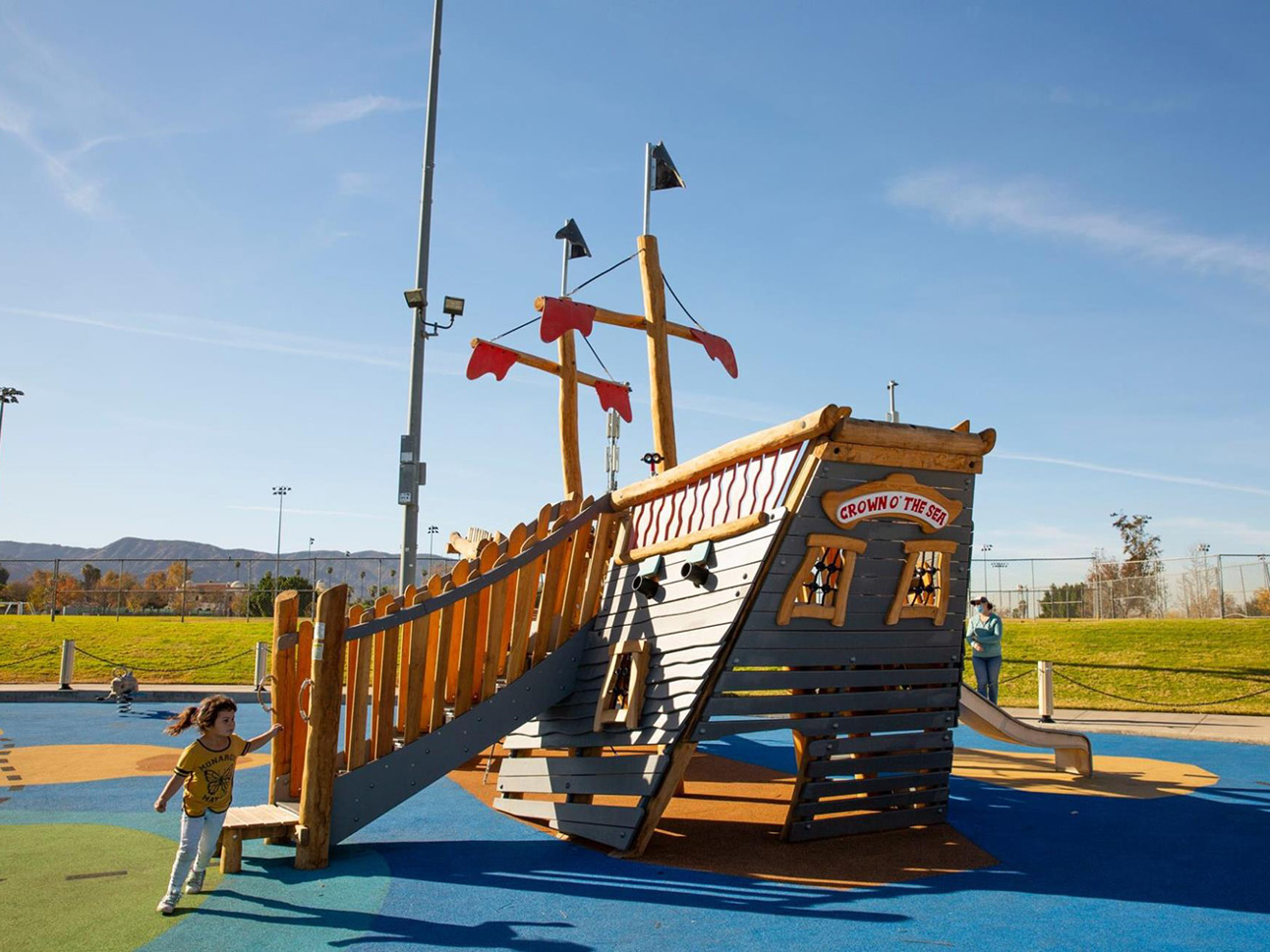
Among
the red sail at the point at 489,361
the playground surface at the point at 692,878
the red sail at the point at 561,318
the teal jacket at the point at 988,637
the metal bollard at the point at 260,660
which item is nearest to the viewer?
the playground surface at the point at 692,878

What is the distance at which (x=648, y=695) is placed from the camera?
23.3 ft

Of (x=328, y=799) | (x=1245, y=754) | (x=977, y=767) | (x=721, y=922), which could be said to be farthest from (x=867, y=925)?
(x=1245, y=754)

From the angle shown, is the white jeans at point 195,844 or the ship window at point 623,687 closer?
the white jeans at point 195,844

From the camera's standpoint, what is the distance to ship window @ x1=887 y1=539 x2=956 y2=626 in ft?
23.1

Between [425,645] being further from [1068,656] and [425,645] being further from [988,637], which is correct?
[1068,656]

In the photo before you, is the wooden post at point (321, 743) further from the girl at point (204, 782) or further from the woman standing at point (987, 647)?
the woman standing at point (987, 647)

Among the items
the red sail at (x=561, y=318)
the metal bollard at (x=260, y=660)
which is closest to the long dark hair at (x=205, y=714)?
the red sail at (x=561, y=318)

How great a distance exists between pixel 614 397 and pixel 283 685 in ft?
24.5

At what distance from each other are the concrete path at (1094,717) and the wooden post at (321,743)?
11.7m

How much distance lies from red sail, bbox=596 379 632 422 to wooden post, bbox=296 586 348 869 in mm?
7607

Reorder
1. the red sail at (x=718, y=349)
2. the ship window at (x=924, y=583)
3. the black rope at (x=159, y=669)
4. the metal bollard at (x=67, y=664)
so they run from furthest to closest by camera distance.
A: the black rope at (x=159, y=669) → the metal bollard at (x=67, y=664) → the red sail at (x=718, y=349) → the ship window at (x=924, y=583)

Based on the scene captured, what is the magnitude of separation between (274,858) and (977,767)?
8.10m

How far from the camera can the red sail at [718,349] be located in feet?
37.9

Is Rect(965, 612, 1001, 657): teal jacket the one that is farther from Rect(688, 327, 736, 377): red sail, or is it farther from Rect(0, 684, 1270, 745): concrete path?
Rect(688, 327, 736, 377): red sail
